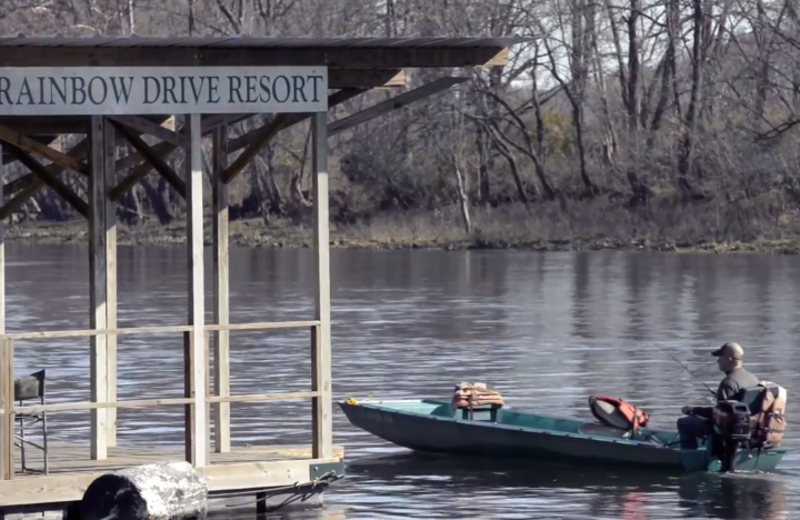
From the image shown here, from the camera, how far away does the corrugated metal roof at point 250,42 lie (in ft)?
39.4

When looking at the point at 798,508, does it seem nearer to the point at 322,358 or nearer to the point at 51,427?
the point at 322,358

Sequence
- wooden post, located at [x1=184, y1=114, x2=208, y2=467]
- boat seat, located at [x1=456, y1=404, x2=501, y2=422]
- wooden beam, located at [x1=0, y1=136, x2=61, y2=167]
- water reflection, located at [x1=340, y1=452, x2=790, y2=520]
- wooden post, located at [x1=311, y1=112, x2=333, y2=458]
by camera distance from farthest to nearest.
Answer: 1. boat seat, located at [x1=456, y1=404, x2=501, y2=422]
2. wooden beam, located at [x1=0, y1=136, x2=61, y2=167]
3. water reflection, located at [x1=340, y1=452, x2=790, y2=520]
4. wooden post, located at [x1=311, y1=112, x2=333, y2=458]
5. wooden post, located at [x1=184, y1=114, x2=208, y2=467]

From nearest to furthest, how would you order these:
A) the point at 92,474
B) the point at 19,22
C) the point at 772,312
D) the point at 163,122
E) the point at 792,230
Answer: the point at 92,474, the point at 163,122, the point at 772,312, the point at 792,230, the point at 19,22

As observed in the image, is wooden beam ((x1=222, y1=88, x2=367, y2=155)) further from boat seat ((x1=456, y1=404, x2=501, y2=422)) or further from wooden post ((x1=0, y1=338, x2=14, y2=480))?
boat seat ((x1=456, y1=404, x2=501, y2=422))

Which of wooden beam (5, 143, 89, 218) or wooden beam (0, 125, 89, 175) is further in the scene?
wooden beam (5, 143, 89, 218)

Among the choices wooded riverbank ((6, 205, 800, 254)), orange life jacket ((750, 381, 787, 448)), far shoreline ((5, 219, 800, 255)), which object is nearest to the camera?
orange life jacket ((750, 381, 787, 448))

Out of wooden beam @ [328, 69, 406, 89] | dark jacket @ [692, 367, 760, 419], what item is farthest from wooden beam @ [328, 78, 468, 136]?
dark jacket @ [692, 367, 760, 419]

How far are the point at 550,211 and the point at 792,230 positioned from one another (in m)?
10.1

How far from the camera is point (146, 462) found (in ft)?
43.9

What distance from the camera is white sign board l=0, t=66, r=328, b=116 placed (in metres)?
12.1

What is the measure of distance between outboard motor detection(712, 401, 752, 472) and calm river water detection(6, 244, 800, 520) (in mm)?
337

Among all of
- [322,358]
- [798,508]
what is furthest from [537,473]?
[322,358]

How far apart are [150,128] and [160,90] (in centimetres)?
28

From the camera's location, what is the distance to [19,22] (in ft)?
228
